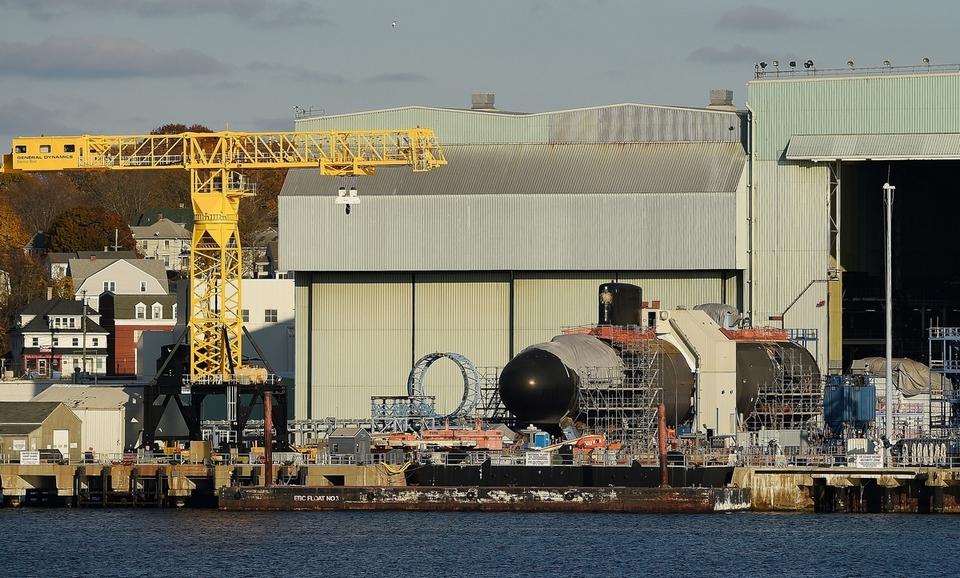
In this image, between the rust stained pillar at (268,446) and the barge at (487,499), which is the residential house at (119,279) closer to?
the rust stained pillar at (268,446)

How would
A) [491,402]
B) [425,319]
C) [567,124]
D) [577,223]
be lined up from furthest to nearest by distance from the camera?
[567,124] → [425,319] → [577,223] → [491,402]

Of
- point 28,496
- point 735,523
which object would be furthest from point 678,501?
point 28,496

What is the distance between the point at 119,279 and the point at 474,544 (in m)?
103

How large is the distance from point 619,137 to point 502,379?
71.4 ft

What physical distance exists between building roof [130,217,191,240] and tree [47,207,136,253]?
11.0m

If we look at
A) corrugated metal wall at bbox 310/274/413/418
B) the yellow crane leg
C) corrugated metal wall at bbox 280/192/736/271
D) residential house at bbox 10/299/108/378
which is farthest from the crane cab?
residential house at bbox 10/299/108/378

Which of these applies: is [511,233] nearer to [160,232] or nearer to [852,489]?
[852,489]

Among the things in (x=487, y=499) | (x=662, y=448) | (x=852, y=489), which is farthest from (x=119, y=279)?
(x=852, y=489)

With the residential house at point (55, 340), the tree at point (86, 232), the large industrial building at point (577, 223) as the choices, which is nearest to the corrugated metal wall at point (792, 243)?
the large industrial building at point (577, 223)

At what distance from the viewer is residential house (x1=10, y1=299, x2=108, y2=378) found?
148 meters

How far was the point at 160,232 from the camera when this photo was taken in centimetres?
19400

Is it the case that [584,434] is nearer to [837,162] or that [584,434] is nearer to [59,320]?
[837,162]

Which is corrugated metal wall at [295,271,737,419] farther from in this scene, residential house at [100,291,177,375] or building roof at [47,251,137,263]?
building roof at [47,251,137,263]

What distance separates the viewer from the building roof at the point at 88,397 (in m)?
91.1
